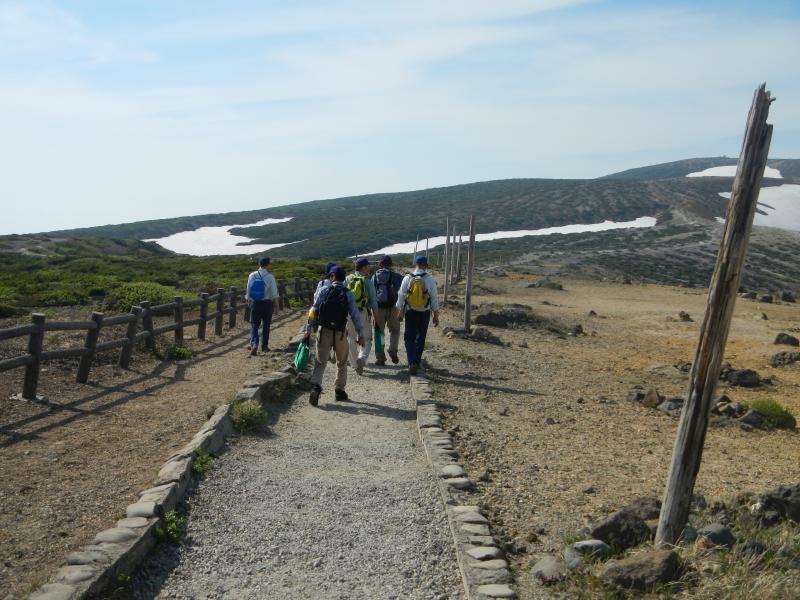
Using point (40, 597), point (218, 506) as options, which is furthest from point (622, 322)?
point (40, 597)

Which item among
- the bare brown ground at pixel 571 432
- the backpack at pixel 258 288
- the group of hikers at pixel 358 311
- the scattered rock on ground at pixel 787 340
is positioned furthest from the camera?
the scattered rock on ground at pixel 787 340

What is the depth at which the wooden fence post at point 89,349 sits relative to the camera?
10.5 metres

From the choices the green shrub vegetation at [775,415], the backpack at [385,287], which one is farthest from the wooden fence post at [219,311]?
the green shrub vegetation at [775,415]

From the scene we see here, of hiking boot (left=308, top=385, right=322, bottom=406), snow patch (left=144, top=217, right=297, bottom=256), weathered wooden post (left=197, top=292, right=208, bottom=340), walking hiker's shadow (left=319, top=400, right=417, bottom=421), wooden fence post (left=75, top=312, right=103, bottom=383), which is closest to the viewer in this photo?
walking hiker's shadow (left=319, top=400, right=417, bottom=421)

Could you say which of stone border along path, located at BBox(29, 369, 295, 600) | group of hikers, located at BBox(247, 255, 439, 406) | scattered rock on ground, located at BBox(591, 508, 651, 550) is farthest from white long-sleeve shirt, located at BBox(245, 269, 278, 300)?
scattered rock on ground, located at BBox(591, 508, 651, 550)

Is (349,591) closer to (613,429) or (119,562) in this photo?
(119,562)

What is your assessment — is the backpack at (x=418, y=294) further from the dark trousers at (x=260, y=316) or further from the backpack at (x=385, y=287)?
the dark trousers at (x=260, y=316)

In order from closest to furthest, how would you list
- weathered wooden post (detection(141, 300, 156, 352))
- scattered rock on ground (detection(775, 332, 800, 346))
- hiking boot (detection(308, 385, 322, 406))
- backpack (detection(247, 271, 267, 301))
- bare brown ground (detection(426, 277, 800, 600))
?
1. bare brown ground (detection(426, 277, 800, 600))
2. hiking boot (detection(308, 385, 322, 406))
3. weathered wooden post (detection(141, 300, 156, 352))
4. backpack (detection(247, 271, 267, 301))
5. scattered rock on ground (detection(775, 332, 800, 346))

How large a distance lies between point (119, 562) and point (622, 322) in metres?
23.5

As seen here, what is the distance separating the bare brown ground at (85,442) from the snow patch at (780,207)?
325 feet

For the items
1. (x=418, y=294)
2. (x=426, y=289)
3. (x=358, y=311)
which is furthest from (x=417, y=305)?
(x=358, y=311)

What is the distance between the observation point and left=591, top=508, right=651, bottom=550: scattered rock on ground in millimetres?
5098

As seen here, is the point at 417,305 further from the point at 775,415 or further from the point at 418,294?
the point at 775,415

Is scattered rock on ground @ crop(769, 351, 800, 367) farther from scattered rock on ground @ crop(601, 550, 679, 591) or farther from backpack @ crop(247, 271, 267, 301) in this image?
scattered rock on ground @ crop(601, 550, 679, 591)
